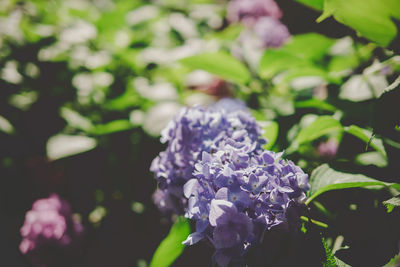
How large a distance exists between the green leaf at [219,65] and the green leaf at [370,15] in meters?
0.44

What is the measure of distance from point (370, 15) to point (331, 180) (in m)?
0.41

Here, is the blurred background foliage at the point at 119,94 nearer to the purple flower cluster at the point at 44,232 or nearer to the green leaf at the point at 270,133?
the green leaf at the point at 270,133

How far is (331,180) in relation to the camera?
2.24ft

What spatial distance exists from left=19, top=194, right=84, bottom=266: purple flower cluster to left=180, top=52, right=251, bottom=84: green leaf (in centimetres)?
108

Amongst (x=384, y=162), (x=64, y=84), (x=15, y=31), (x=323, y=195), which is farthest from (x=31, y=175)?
(x=384, y=162)

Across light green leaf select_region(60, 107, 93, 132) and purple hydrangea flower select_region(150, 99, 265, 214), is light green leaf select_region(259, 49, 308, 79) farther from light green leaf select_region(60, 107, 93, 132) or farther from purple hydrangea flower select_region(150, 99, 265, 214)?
light green leaf select_region(60, 107, 93, 132)

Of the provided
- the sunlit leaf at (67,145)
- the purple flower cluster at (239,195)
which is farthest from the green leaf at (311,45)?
the sunlit leaf at (67,145)

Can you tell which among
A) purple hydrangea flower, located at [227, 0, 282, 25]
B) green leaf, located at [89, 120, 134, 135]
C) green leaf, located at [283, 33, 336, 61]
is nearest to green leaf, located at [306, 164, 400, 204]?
green leaf, located at [283, 33, 336, 61]

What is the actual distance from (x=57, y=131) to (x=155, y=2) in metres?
1.32

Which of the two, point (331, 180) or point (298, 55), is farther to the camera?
point (298, 55)

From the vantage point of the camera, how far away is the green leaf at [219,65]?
1.01 metres

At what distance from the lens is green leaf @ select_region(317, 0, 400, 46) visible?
63cm

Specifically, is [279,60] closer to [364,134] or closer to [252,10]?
[364,134]

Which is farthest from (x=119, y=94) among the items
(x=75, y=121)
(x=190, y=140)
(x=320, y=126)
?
(x=320, y=126)
